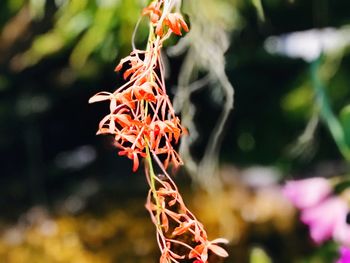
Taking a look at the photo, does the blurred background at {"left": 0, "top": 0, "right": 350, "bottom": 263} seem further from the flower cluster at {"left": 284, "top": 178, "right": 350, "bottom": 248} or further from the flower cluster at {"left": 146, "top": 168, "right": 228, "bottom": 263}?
the flower cluster at {"left": 146, "top": 168, "right": 228, "bottom": 263}

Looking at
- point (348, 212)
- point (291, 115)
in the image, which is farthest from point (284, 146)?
point (348, 212)

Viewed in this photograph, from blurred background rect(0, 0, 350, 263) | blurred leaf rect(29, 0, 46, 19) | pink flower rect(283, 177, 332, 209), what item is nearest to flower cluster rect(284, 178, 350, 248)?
pink flower rect(283, 177, 332, 209)

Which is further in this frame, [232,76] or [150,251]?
[232,76]

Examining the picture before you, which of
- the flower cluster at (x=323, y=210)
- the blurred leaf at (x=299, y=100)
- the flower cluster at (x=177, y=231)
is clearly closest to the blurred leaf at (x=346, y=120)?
the flower cluster at (x=323, y=210)

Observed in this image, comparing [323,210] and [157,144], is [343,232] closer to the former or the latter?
[323,210]

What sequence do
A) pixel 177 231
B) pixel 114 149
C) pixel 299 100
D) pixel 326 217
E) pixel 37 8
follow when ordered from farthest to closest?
pixel 114 149 → pixel 299 100 → pixel 37 8 → pixel 326 217 → pixel 177 231

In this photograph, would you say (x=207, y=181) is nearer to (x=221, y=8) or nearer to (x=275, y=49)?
(x=221, y=8)

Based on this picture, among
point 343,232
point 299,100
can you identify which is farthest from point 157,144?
point 299,100
